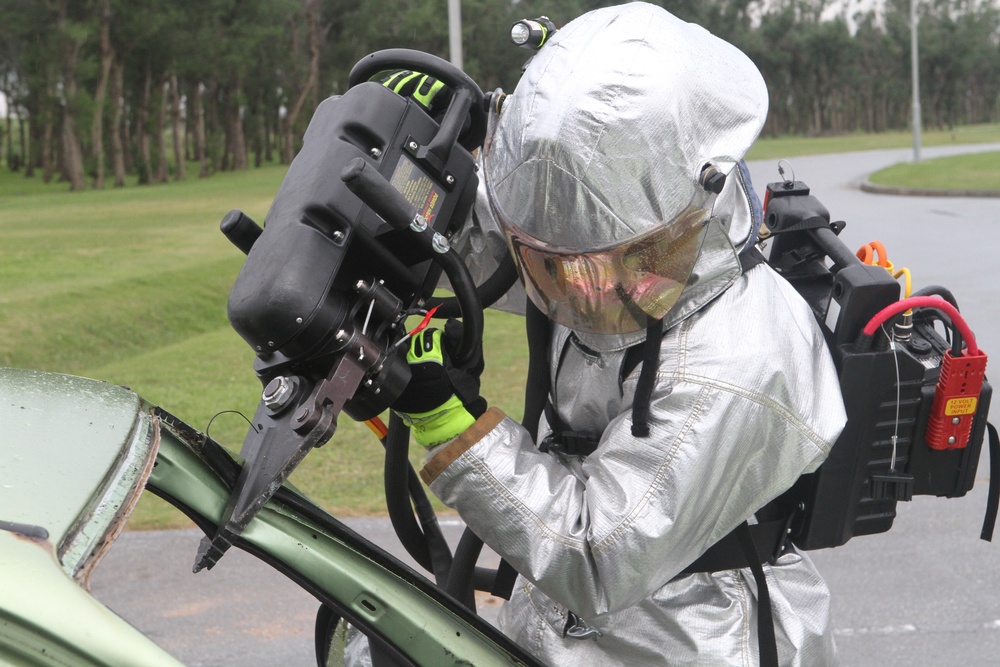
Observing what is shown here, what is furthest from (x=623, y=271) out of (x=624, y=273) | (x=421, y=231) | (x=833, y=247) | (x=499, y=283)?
(x=833, y=247)

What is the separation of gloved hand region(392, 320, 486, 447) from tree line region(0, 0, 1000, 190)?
64.3 feet

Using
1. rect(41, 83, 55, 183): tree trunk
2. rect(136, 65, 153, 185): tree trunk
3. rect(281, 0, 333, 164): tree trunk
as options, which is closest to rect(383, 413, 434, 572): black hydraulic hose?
rect(136, 65, 153, 185): tree trunk

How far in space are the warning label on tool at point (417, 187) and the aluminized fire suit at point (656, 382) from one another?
14cm

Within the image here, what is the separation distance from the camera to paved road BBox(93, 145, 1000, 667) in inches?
131

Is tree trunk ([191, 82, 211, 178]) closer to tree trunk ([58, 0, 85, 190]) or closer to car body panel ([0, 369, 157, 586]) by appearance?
tree trunk ([58, 0, 85, 190])

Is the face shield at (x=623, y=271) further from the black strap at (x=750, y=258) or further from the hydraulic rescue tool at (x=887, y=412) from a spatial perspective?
the hydraulic rescue tool at (x=887, y=412)

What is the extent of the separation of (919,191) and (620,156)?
2027 centimetres

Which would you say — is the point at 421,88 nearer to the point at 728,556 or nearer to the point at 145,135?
the point at 728,556

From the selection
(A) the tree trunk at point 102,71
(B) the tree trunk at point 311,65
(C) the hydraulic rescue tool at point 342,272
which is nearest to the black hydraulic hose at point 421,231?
(C) the hydraulic rescue tool at point 342,272

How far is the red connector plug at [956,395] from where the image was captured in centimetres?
176

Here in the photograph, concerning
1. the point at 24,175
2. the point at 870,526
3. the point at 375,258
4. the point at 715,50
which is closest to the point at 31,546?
the point at 375,258

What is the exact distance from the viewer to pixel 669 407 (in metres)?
1.60

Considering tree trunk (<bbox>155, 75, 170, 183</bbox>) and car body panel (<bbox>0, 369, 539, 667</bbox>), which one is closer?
car body panel (<bbox>0, 369, 539, 667</bbox>)

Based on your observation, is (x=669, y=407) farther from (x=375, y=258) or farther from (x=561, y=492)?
(x=375, y=258)
